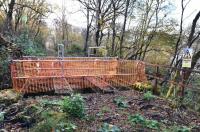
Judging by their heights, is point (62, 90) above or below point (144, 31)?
below

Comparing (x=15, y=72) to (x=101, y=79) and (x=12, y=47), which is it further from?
(x=101, y=79)

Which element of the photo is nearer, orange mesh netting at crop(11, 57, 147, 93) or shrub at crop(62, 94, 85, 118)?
shrub at crop(62, 94, 85, 118)

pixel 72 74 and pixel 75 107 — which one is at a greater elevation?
pixel 72 74

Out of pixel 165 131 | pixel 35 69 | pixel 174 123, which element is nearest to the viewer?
pixel 165 131

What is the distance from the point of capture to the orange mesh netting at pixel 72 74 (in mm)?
9328

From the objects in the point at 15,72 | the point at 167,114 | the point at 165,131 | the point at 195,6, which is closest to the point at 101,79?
the point at 15,72

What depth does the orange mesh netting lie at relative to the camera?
933 centimetres

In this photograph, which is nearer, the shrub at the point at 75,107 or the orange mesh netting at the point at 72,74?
the shrub at the point at 75,107

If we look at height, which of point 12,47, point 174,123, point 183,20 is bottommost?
point 174,123

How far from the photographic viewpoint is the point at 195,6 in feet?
61.2

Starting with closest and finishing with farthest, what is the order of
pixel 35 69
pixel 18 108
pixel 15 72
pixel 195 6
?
1. pixel 18 108
2. pixel 15 72
3. pixel 35 69
4. pixel 195 6

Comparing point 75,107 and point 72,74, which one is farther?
point 72,74

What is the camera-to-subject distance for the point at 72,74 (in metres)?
10.4

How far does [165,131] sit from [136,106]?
1999 mm
